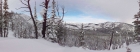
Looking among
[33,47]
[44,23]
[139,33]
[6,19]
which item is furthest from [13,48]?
[6,19]

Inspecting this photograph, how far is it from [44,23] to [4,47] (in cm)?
762

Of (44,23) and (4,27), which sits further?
(4,27)

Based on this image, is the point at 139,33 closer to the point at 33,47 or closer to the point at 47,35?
the point at 47,35

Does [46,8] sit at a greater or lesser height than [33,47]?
greater

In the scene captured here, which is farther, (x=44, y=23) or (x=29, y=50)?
(x=44, y=23)

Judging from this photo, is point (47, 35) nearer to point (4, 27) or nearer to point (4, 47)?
point (4, 47)

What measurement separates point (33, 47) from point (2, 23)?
37.0 meters

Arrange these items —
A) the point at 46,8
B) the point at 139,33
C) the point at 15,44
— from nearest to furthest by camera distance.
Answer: the point at 15,44, the point at 46,8, the point at 139,33

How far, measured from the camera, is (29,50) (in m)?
9.25

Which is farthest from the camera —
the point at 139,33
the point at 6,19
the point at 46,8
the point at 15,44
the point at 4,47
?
the point at 6,19

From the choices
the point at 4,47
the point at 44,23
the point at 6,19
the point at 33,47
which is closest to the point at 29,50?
the point at 33,47

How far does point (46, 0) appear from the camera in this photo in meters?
16.4

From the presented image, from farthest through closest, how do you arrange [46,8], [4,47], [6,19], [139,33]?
[6,19] < [139,33] < [46,8] < [4,47]

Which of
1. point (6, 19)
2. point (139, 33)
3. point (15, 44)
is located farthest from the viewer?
point (6, 19)
